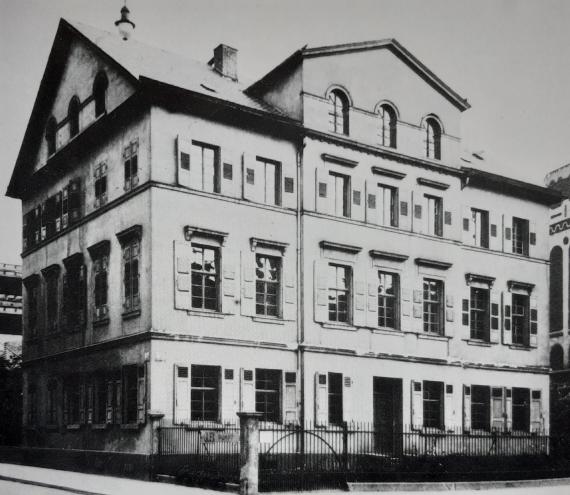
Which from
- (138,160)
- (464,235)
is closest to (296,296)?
(138,160)

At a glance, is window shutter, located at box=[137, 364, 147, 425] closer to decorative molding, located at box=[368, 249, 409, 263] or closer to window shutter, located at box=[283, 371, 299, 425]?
window shutter, located at box=[283, 371, 299, 425]

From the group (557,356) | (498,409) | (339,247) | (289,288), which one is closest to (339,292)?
(339,247)

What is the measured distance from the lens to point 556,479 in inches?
845

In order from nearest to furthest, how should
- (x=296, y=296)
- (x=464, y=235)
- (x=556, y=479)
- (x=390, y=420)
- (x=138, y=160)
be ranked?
1. (x=556, y=479)
2. (x=138, y=160)
3. (x=296, y=296)
4. (x=390, y=420)
5. (x=464, y=235)

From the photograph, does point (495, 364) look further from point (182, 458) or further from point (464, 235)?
point (182, 458)

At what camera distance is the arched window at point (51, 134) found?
29.6 meters

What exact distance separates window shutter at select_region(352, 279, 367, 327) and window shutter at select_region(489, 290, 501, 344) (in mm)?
6062

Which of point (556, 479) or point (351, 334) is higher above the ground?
point (351, 334)

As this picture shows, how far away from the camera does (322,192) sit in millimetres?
26172

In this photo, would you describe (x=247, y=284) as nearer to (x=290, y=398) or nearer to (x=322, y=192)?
(x=290, y=398)

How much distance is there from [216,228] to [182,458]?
628 cm

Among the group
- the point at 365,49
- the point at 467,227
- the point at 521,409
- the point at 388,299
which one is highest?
the point at 365,49

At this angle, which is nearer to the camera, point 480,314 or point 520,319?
point 480,314

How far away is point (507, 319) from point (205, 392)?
12.9 metres
